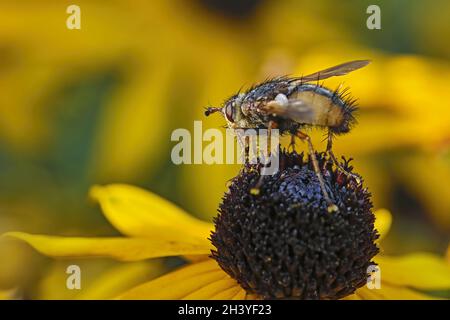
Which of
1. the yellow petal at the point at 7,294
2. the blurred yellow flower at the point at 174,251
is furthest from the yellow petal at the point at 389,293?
the yellow petal at the point at 7,294

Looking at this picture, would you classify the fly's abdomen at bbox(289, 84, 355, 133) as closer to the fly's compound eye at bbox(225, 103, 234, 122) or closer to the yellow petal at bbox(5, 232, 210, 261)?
the fly's compound eye at bbox(225, 103, 234, 122)

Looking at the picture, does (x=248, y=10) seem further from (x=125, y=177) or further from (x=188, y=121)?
(x=125, y=177)

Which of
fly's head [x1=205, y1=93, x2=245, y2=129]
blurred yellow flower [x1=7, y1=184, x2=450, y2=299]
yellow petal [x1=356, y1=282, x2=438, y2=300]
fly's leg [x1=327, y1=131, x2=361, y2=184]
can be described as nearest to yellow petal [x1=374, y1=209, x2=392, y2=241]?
blurred yellow flower [x1=7, y1=184, x2=450, y2=299]

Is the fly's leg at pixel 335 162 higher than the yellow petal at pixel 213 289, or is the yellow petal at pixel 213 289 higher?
the fly's leg at pixel 335 162

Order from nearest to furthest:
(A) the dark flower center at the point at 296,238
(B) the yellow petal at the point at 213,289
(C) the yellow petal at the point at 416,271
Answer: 1. (A) the dark flower center at the point at 296,238
2. (B) the yellow petal at the point at 213,289
3. (C) the yellow petal at the point at 416,271

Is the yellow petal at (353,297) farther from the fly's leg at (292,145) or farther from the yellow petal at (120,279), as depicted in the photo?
the yellow petal at (120,279)

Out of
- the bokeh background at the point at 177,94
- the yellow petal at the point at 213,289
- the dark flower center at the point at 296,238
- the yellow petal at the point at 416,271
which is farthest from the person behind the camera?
the bokeh background at the point at 177,94

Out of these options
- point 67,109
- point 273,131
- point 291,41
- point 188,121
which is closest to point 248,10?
point 291,41

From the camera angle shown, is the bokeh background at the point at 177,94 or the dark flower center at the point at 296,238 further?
the bokeh background at the point at 177,94
